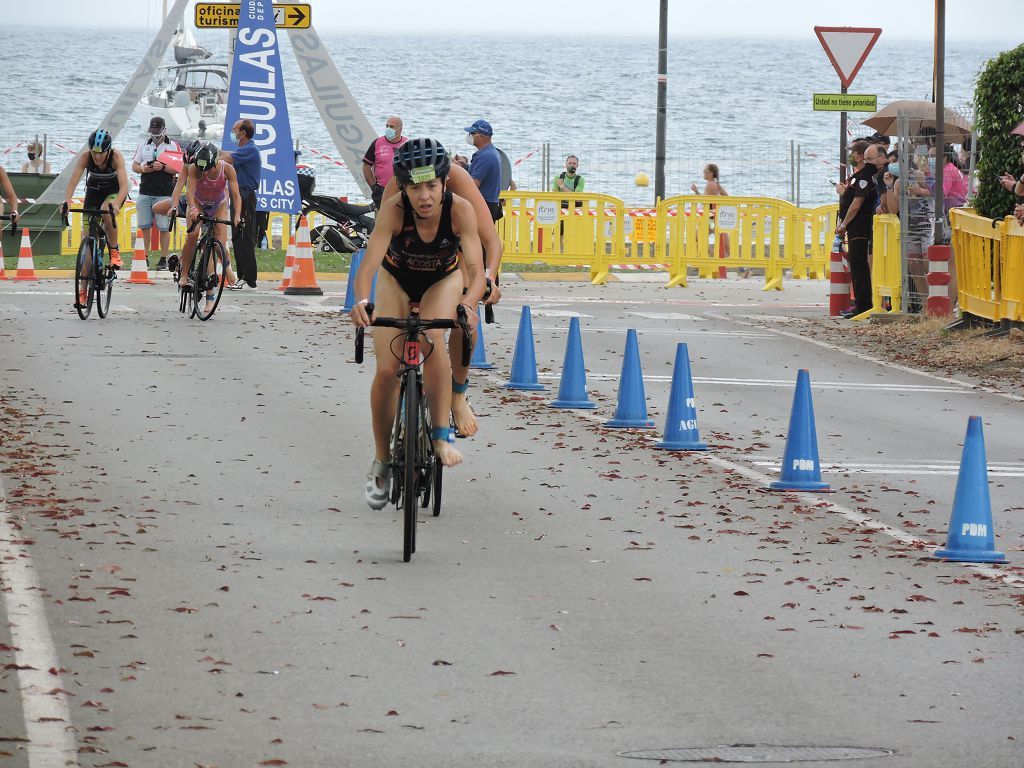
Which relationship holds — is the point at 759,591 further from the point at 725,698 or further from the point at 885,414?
the point at 885,414

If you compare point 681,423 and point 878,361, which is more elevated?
point 681,423

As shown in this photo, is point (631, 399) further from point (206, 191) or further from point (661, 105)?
point (661, 105)

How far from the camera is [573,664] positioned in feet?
22.7

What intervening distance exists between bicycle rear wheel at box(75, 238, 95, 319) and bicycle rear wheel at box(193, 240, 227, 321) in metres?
1.06

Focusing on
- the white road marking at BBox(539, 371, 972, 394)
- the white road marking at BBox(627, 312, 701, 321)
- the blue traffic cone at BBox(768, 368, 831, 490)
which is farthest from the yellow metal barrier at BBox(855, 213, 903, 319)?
the blue traffic cone at BBox(768, 368, 831, 490)

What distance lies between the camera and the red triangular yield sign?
24234 mm

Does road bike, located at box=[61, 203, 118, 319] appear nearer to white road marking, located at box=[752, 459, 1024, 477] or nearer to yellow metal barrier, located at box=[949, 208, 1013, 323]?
yellow metal barrier, located at box=[949, 208, 1013, 323]

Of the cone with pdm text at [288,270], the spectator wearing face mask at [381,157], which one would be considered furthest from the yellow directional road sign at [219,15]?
the cone with pdm text at [288,270]

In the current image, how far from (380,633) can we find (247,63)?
2345 centimetres

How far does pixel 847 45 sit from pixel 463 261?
614 inches

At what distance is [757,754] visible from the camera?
19.2ft

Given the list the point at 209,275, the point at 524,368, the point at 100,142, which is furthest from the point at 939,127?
the point at 100,142

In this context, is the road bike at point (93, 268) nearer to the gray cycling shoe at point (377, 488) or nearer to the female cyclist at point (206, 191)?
the female cyclist at point (206, 191)

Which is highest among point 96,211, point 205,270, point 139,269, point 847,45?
point 847,45
